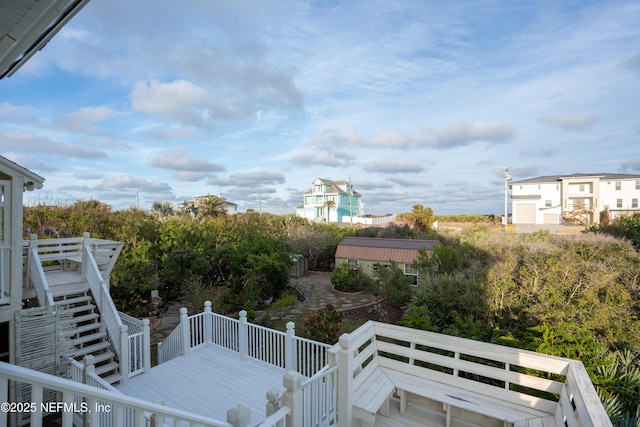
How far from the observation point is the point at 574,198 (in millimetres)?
34344

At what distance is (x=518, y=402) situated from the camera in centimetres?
358

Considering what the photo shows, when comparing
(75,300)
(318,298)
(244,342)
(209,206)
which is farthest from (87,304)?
(209,206)

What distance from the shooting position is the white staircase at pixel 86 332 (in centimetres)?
586

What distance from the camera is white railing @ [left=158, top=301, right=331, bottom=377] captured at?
6102 mm

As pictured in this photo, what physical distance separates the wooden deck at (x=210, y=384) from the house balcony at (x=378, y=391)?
3cm

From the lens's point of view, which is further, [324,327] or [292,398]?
[324,327]

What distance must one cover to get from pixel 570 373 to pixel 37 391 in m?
4.12

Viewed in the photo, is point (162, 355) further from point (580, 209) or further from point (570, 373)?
point (580, 209)

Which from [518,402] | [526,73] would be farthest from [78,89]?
[526,73]

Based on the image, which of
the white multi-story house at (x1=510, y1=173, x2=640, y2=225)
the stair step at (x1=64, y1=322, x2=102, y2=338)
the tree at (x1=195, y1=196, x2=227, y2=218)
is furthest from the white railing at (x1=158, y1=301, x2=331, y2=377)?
the white multi-story house at (x1=510, y1=173, x2=640, y2=225)

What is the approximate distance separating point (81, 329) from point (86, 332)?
73cm

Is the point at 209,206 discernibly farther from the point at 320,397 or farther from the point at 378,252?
the point at 320,397

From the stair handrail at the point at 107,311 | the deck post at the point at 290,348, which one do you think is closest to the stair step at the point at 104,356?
the stair handrail at the point at 107,311

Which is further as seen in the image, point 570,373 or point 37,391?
point 570,373
